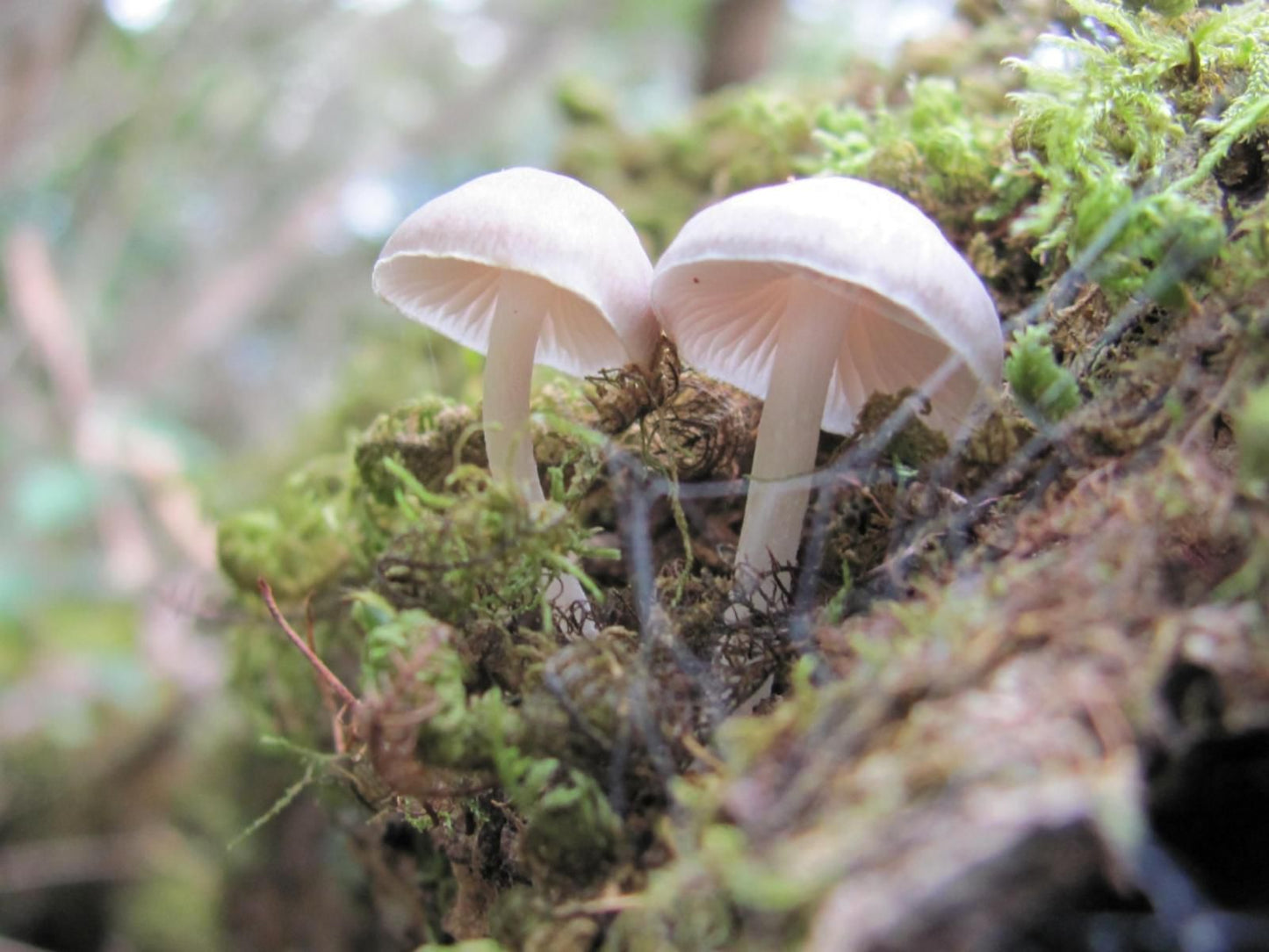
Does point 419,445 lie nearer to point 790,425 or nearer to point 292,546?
point 292,546

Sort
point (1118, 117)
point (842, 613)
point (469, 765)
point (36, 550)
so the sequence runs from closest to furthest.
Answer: point (469, 765) → point (842, 613) → point (1118, 117) → point (36, 550)

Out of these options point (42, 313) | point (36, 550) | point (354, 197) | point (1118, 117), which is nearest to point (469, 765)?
point (1118, 117)

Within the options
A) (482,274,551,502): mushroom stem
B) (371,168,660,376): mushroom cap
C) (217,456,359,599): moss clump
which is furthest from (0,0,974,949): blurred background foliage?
(371,168,660,376): mushroom cap

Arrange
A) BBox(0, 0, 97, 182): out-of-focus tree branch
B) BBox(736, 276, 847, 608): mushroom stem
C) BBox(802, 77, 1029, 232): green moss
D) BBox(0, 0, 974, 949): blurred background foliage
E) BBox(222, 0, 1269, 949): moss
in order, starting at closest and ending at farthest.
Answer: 1. BBox(222, 0, 1269, 949): moss
2. BBox(736, 276, 847, 608): mushroom stem
3. BBox(802, 77, 1029, 232): green moss
4. BBox(0, 0, 974, 949): blurred background foliage
5. BBox(0, 0, 97, 182): out-of-focus tree branch

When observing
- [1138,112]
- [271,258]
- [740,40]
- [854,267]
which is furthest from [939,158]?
[271,258]

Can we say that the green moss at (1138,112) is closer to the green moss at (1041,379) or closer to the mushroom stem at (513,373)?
the green moss at (1041,379)

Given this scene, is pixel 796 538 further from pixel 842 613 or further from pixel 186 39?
pixel 186 39

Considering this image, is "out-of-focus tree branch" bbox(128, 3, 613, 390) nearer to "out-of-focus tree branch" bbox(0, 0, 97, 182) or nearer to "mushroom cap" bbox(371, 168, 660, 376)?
"out-of-focus tree branch" bbox(0, 0, 97, 182)
